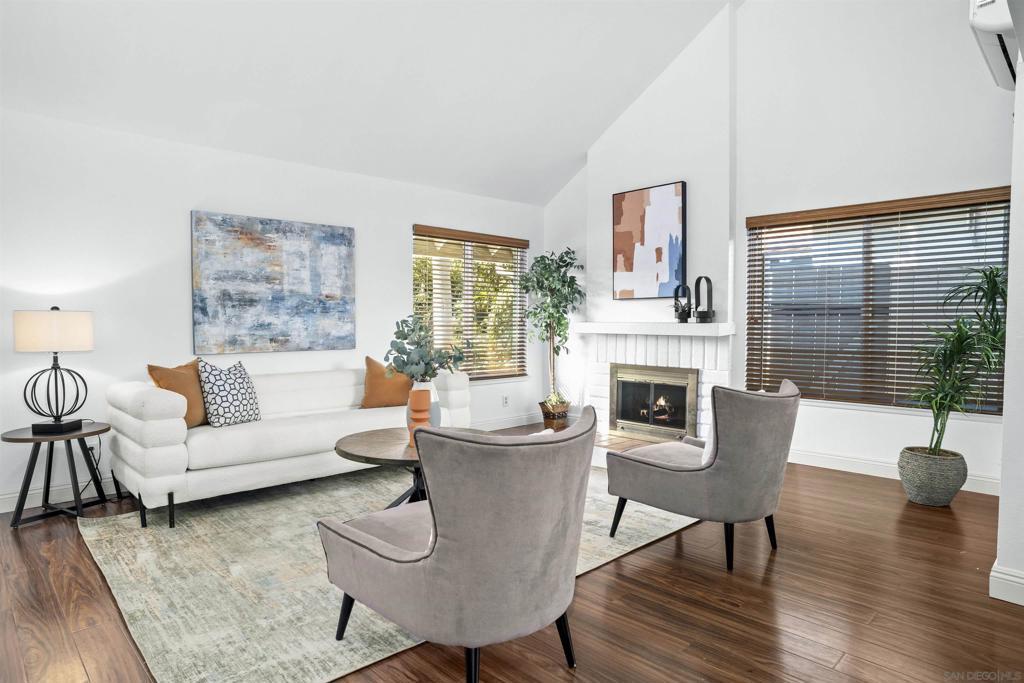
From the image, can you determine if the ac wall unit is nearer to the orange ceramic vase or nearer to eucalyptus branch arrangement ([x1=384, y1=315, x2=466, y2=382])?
eucalyptus branch arrangement ([x1=384, y1=315, x2=466, y2=382])

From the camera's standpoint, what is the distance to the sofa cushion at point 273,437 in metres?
3.58

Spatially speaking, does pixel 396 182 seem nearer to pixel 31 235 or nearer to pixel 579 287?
pixel 579 287

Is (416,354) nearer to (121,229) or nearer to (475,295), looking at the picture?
(121,229)

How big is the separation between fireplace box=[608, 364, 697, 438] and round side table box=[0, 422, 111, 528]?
13.5ft

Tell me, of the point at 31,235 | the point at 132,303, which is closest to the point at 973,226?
the point at 132,303

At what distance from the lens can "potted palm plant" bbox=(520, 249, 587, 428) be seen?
6.12 meters

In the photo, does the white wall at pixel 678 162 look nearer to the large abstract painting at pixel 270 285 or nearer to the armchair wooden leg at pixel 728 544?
the large abstract painting at pixel 270 285

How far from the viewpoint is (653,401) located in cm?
562

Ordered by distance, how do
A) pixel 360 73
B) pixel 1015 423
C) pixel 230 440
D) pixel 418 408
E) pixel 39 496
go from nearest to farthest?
pixel 1015 423, pixel 418 408, pixel 230 440, pixel 39 496, pixel 360 73

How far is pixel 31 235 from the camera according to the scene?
145 inches

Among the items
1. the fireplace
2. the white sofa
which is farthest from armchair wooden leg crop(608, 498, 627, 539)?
the fireplace

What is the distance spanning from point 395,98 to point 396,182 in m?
1.04

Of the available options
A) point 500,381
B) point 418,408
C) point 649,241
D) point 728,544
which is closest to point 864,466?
point 728,544

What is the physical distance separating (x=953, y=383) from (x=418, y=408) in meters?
3.29
